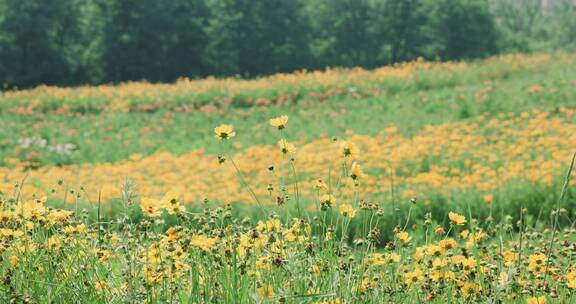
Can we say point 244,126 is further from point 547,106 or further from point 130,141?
point 547,106

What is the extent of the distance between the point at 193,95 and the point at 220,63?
10.2m

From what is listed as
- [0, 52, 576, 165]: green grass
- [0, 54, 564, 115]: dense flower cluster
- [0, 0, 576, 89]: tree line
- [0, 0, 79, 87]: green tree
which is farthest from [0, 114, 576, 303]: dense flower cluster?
[0, 0, 79, 87]: green tree

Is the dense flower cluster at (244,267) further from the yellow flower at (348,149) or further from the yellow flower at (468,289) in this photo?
the yellow flower at (348,149)

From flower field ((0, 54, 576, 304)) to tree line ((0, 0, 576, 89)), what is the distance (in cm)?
732

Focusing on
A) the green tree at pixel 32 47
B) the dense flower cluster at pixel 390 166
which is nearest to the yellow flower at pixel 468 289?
the dense flower cluster at pixel 390 166

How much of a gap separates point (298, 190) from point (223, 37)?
19337mm

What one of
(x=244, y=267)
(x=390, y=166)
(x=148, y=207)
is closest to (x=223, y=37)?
(x=390, y=166)

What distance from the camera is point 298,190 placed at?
18.0 feet

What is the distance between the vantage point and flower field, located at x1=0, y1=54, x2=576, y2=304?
84.9 inches

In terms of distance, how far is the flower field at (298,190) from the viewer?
7.07 feet

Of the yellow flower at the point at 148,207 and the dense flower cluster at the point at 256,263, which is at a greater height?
the yellow flower at the point at 148,207

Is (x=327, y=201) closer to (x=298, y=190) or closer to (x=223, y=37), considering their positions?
(x=298, y=190)

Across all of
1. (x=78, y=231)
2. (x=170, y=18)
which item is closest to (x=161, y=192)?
(x=78, y=231)

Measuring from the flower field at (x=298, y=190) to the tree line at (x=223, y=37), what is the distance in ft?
24.0
